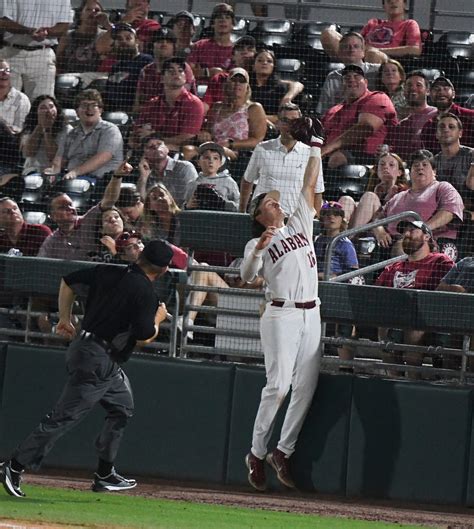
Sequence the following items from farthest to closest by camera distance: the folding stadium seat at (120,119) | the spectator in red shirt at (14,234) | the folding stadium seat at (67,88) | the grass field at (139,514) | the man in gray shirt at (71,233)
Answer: the folding stadium seat at (67,88), the folding stadium seat at (120,119), the spectator in red shirt at (14,234), the man in gray shirt at (71,233), the grass field at (139,514)

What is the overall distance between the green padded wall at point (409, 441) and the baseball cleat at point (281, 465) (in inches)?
16.1

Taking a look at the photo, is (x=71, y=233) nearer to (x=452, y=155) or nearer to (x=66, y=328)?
(x=66, y=328)

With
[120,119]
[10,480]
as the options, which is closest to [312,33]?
[120,119]

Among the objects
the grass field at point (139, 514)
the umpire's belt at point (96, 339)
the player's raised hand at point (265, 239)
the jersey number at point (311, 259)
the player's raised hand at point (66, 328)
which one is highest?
the player's raised hand at point (265, 239)

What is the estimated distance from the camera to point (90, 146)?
11.1m

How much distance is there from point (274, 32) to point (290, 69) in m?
1.00

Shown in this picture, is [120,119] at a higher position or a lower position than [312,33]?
lower

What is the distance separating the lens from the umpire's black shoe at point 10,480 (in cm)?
710

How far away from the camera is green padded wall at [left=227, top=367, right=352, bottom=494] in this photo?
8172 millimetres

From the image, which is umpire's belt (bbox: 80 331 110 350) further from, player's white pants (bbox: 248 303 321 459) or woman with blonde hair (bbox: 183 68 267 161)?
woman with blonde hair (bbox: 183 68 267 161)

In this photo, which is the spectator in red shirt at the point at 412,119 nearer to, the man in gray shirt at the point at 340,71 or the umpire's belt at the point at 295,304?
the man in gray shirt at the point at 340,71

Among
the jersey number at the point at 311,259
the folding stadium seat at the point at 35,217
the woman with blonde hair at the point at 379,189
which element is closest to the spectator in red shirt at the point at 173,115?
the folding stadium seat at the point at 35,217

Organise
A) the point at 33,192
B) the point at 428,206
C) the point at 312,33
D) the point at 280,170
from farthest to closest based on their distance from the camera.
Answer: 1. the point at 312,33
2. the point at 33,192
3. the point at 280,170
4. the point at 428,206

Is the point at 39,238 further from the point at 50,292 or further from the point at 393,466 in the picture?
the point at 393,466
